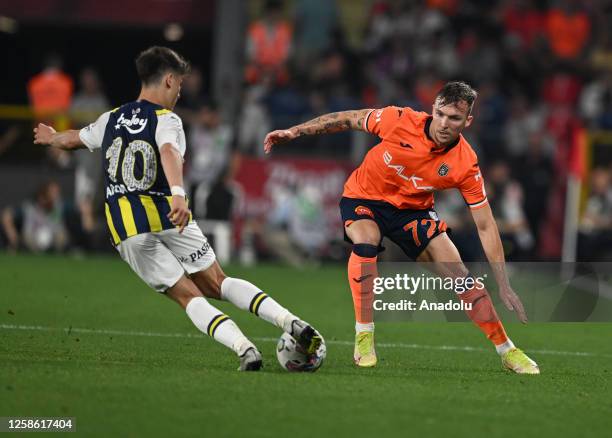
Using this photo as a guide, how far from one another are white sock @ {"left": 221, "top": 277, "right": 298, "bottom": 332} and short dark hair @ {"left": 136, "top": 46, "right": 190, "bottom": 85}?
1.39 m

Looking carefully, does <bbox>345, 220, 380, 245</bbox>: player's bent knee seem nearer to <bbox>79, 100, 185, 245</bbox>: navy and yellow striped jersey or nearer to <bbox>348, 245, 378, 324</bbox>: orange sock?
<bbox>348, 245, 378, 324</bbox>: orange sock

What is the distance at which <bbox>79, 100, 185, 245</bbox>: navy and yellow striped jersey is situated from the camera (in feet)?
24.7

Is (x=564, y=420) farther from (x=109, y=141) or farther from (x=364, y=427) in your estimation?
(x=109, y=141)

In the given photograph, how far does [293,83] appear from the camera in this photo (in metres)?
20.8

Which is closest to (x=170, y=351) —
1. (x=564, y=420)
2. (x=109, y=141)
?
(x=109, y=141)

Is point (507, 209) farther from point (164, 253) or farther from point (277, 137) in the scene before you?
point (164, 253)

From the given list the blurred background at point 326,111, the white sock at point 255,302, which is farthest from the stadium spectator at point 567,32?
the white sock at point 255,302

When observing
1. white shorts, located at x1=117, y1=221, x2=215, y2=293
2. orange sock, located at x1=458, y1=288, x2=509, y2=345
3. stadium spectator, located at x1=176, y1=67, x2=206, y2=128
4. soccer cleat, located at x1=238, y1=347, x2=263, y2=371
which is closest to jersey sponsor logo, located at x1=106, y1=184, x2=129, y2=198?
white shorts, located at x1=117, y1=221, x2=215, y2=293

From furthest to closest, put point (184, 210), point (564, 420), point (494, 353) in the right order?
point (494, 353)
point (184, 210)
point (564, 420)

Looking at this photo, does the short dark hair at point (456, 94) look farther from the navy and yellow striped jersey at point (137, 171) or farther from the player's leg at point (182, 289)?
the player's leg at point (182, 289)

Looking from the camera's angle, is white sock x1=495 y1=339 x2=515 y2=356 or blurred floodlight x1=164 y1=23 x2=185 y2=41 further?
blurred floodlight x1=164 y1=23 x2=185 y2=41

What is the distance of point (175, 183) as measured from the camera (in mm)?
7227

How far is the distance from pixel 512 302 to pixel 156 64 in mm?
2780

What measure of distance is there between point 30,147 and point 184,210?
46.2ft
